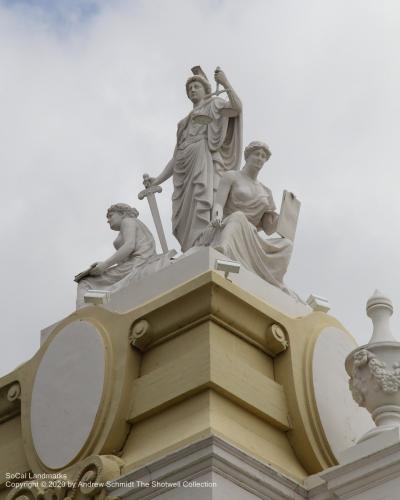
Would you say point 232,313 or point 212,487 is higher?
point 232,313

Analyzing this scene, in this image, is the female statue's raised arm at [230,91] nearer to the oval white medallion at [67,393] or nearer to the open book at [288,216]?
the open book at [288,216]

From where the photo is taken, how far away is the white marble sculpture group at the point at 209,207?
14164 millimetres

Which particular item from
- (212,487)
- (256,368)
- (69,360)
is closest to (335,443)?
(256,368)

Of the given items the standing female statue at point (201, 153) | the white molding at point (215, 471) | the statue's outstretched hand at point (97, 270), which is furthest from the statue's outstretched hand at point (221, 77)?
the white molding at point (215, 471)

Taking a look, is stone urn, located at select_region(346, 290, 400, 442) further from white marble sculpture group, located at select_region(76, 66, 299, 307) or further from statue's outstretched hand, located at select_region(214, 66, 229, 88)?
statue's outstretched hand, located at select_region(214, 66, 229, 88)

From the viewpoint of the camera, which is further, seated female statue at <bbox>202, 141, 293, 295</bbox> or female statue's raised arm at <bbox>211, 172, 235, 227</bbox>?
female statue's raised arm at <bbox>211, 172, 235, 227</bbox>

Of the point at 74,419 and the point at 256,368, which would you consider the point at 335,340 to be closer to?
the point at 256,368

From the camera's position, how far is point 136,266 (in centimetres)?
1510

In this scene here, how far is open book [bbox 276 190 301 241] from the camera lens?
14.6m

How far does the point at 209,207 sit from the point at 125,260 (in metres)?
1.17

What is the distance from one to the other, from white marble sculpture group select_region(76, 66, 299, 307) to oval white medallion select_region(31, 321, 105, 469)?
1.13 metres

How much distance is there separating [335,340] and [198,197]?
7.40 ft

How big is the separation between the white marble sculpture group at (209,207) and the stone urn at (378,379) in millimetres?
1925

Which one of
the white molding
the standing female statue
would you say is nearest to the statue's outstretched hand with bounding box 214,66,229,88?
the standing female statue
